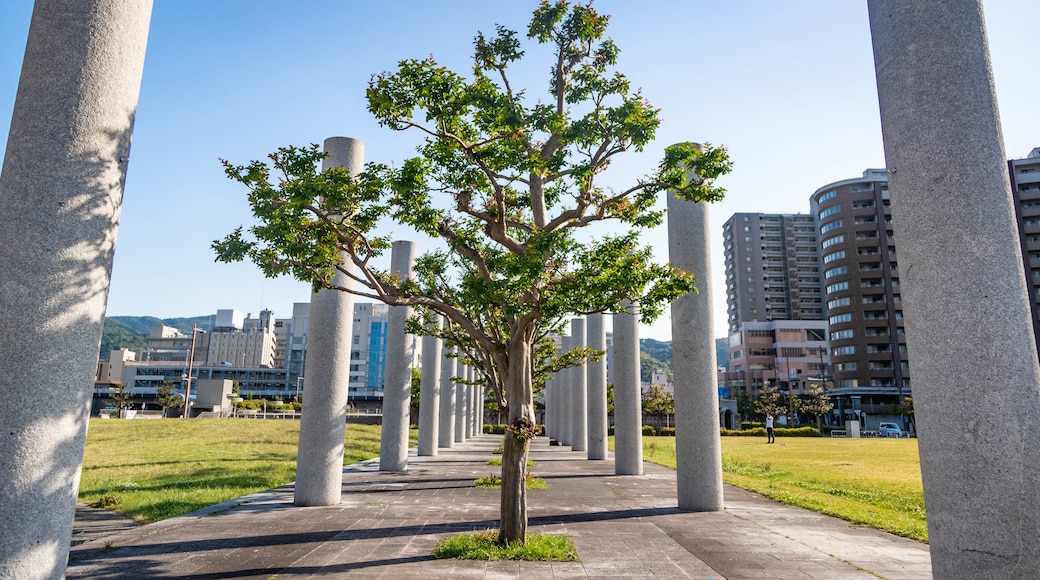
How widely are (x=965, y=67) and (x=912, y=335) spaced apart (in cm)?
225

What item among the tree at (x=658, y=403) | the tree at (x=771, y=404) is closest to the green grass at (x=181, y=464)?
the tree at (x=658, y=403)

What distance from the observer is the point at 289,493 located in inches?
561

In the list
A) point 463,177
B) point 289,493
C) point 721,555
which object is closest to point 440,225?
point 463,177

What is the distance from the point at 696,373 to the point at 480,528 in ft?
17.4

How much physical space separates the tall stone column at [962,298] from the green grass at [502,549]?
4752mm

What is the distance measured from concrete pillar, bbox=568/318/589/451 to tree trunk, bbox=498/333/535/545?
1586cm

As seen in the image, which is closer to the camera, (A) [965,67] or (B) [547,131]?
(A) [965,67]

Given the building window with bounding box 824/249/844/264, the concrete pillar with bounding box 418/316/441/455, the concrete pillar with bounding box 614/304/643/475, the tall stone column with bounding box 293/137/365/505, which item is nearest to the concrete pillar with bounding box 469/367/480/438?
the concrete pillar with bounding box 418/316/441/455

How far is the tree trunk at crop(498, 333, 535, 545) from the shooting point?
28.2ft

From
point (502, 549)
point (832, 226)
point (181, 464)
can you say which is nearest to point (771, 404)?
point (832, 226)

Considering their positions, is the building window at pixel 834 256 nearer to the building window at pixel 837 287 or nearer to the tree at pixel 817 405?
the building window at pixel 837 287

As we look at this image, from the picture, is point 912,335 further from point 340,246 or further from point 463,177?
point 340,246

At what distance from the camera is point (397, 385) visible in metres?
18.8

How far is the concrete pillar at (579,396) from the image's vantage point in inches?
1022
